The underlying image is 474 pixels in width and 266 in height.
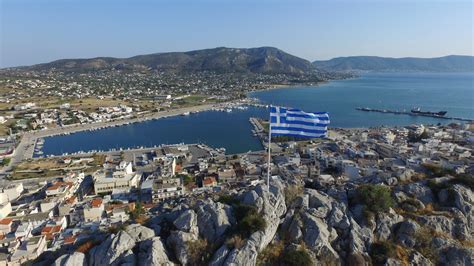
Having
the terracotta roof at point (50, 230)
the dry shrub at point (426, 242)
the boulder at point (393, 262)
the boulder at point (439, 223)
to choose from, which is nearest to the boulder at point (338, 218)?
the boulder at point (393, 262)

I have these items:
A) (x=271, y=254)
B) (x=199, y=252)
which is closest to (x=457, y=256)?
(x=271, y=254)

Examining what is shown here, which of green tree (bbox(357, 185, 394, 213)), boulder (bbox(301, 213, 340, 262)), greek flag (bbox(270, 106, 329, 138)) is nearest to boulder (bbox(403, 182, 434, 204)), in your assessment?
green tree (bbox(357, 185, 394, 213))

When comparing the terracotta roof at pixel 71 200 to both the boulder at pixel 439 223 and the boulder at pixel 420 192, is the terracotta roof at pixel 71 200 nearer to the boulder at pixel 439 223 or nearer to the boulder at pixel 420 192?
the boulder at pixel 420 192

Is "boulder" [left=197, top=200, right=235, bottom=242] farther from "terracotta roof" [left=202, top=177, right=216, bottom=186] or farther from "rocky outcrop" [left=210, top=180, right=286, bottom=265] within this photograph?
"terracotta roof" [left=202, top=177, right=216, bottom=186]

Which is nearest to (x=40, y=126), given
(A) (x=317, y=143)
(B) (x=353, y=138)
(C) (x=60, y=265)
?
(A) (x=317, y=143)

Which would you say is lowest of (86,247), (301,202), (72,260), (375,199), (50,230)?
(50,230)

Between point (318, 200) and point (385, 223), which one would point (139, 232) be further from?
point (385, 223)
